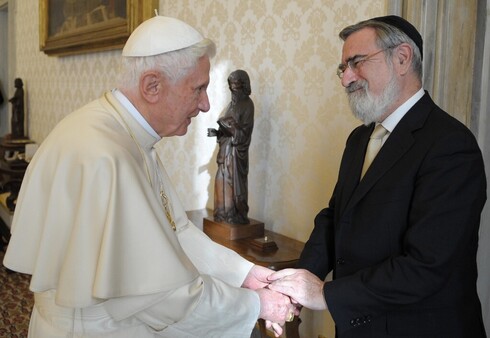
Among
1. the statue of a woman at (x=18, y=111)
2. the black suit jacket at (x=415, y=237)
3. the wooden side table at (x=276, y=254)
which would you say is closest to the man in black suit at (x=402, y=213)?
the black suit jacket at (x=415, y=237)

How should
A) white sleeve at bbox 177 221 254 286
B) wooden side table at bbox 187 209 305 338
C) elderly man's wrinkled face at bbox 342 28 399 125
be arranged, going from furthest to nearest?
wooden side table at bbox 187 209 305 338 < white sleeve at bbox 177 221 254 286 < elderly man's wrinkled face at bbox 342 28 399 125

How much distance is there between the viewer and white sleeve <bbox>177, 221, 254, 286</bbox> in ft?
8.34

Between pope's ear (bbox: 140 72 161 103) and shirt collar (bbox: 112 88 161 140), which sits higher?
pope's ear (bbox: 140 72 161 103)

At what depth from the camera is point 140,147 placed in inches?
80.7

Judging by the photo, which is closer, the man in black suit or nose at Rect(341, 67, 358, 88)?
the man in black suit

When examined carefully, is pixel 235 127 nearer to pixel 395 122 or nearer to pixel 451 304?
pixel 395 122

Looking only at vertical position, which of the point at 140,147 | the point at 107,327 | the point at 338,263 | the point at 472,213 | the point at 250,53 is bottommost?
the point at 107,327

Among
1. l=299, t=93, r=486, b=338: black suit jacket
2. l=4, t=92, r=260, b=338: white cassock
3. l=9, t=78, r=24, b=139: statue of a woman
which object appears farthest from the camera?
l=9, t=78, r=24, b=139: statue of a woman

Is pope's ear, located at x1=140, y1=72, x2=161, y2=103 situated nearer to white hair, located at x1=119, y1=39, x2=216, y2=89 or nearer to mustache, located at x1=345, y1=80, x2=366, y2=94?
white hair, located at x1=119, y1=39, x2=216, y2=89

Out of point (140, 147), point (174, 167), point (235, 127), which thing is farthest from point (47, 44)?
point (140, 147)

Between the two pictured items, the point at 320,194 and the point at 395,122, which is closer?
the point at 395,122

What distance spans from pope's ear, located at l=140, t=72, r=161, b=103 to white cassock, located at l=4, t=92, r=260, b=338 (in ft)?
0.36

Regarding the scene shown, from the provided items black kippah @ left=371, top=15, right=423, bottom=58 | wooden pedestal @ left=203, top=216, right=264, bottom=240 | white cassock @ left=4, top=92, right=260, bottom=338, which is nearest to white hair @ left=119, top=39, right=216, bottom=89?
white cassock @ left=4, top=92, right=260, bottom=338

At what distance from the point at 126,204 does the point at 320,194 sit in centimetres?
184
